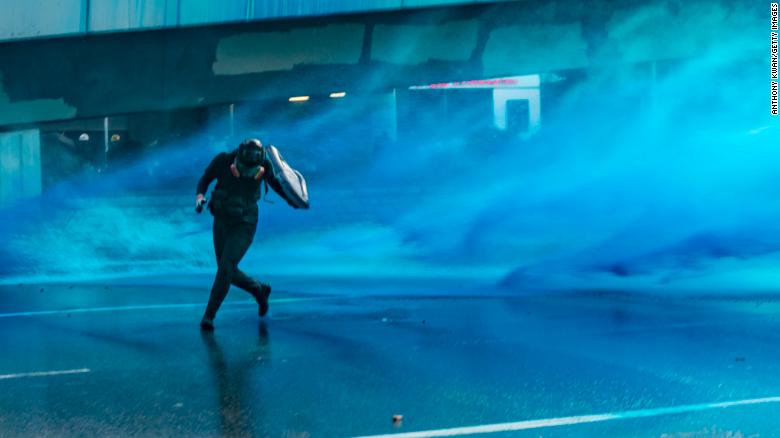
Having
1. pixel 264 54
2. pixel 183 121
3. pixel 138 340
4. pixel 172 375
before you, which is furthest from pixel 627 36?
pixel 183 121

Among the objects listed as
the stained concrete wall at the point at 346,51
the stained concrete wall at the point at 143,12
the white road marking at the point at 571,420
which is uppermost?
the stained concrete wall at the point at 143,12

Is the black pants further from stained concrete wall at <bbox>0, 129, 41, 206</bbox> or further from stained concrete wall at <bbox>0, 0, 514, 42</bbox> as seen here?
stained concrete wall at <bbox>0, 129, 41, 206</bbox>

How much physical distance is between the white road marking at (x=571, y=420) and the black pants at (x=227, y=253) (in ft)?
13.7

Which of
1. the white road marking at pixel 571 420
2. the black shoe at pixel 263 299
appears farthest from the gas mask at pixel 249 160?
the white road marking at pixel 571 420

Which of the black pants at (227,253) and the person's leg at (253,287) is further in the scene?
the person's leg at (253,287)

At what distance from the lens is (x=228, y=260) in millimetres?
9695

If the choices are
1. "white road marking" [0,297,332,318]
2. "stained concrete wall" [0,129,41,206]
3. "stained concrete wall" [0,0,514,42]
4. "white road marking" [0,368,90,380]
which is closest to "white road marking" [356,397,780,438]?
"white road marking" [0,368,90,380]

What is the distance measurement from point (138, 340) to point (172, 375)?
178 centimetres

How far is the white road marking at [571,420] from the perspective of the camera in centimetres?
566

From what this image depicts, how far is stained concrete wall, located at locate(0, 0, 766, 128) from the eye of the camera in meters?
17.3

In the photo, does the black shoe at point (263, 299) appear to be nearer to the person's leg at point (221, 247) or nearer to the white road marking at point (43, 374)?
the person's leg at point (221, 247)

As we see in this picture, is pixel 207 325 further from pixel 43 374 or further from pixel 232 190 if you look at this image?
pixel 43 374

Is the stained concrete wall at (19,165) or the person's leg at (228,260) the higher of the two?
the stained concrete wall at (19,165)

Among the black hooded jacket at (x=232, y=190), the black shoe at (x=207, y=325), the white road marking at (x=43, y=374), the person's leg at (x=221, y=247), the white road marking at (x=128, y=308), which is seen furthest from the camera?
the white road marking at (x=128, y=308)
